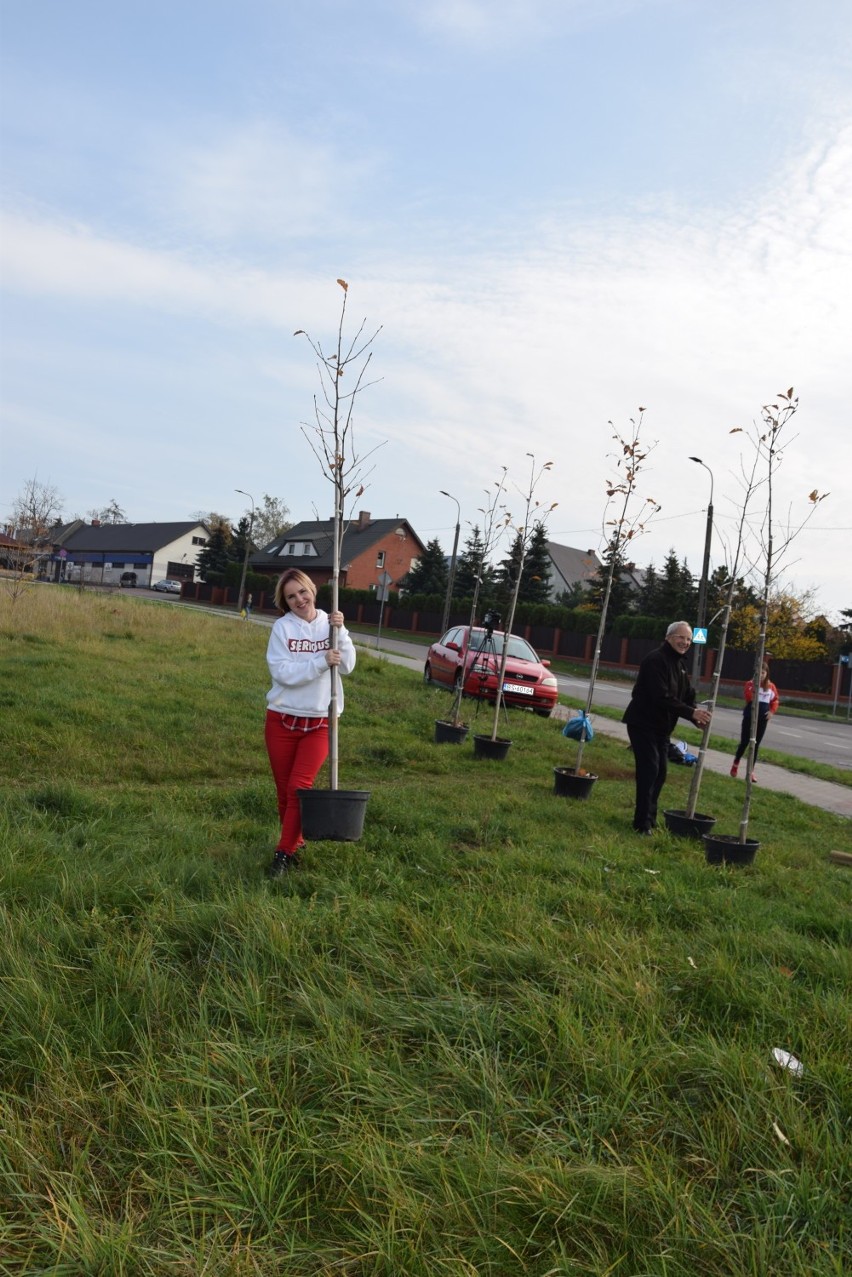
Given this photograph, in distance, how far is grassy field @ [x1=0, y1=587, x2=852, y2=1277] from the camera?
89.0 inches

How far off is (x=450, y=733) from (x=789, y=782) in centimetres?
563

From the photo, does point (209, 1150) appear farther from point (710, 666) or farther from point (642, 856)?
point (710, 666)

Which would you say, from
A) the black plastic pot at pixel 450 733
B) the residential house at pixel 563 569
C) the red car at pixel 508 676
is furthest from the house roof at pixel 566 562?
the black plastic pot at pixel 450 733

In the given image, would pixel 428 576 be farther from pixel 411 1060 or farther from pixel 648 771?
pixel 411 1060

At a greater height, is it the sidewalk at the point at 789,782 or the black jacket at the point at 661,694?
the black jacket at the point at 661,694

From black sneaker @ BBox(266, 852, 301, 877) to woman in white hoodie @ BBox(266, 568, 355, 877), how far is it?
18 mm

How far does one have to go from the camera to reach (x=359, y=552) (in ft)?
248

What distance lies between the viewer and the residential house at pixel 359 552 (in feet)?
245

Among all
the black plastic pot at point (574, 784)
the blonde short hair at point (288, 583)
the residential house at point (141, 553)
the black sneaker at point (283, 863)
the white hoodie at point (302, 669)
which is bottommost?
the black sneaker at point (283, 863)

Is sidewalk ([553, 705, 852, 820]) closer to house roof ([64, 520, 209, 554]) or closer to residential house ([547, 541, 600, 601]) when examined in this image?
residential house ([547, 541, 600, 601])

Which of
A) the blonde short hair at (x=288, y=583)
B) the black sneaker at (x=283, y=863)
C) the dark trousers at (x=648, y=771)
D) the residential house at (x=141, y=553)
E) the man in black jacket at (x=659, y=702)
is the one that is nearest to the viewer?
the black sneaker at (x=283, y=863)

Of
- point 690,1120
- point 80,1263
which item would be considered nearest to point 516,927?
point 690,1120

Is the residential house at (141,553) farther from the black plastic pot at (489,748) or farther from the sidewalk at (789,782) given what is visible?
the black plastic pot at (489,748)

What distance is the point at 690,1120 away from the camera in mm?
2689
